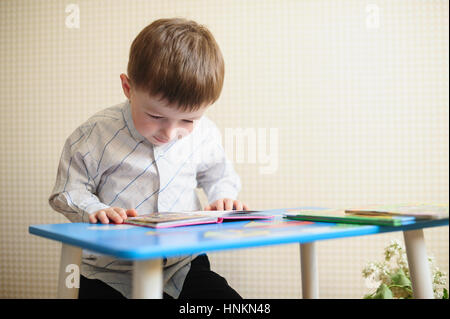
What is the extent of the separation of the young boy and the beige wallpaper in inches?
16.9

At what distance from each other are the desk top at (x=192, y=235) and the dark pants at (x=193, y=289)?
25cm

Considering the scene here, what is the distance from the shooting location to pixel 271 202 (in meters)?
1.53

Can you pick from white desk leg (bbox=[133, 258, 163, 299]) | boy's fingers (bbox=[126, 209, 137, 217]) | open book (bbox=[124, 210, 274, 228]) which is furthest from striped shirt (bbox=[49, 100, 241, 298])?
white desk leg (bbox=[133, 258, 163, 299])

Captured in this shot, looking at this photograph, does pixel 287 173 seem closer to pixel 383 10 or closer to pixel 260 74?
pixel 260 74

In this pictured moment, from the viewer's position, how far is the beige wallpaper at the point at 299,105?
1466mm

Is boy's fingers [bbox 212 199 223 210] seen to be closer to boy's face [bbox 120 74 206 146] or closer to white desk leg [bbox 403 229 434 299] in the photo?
boy's face [bbox 120 74 206 146]

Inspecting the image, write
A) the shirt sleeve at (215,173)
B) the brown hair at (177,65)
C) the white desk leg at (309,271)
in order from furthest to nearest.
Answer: the shirt sleeve at (215,173)
the white desk leg at (309,271)
the brown hair at (177,65)

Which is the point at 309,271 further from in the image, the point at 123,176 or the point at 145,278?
Result: the point at 145,278

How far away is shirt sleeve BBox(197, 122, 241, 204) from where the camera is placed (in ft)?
3.66

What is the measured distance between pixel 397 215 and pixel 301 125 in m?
0.83
